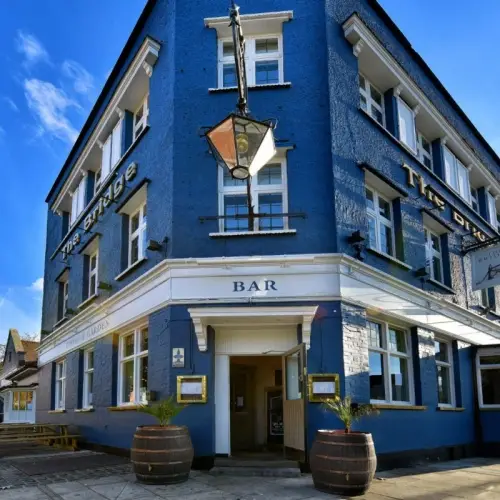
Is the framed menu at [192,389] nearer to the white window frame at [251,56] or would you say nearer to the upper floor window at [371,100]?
the white window frame at [251,56]

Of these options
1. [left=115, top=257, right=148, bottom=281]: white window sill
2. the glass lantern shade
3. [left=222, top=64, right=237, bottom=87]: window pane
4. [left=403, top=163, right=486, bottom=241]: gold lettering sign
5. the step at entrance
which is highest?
[left=222, top=64, right=237, bottom=87]: window pane

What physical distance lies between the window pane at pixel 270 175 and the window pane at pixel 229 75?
2.10 meters

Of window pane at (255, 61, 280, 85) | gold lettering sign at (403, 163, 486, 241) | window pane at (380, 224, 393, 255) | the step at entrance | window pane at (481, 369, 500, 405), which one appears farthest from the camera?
window pane at (481, 369, 500, 405)

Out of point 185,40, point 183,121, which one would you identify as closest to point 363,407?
point 183,121

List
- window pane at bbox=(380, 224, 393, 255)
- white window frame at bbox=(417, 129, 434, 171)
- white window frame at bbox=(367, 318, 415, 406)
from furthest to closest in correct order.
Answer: white window frame at bbox=(417, 129, 434, 171) → window pane at bbox=(380, 224, 393, 255) → white window frame at bbox=(367, 318, 415, 406)

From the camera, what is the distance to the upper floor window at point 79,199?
1955 cm

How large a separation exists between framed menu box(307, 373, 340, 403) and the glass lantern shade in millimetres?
4005

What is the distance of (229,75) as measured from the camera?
12781 millimetres

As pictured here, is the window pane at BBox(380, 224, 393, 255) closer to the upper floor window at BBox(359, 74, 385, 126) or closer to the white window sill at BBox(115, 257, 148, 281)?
the upper floor window at BBox(359, 74, 385, 126)

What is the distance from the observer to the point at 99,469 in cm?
1101

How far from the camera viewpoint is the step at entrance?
9.89 metres

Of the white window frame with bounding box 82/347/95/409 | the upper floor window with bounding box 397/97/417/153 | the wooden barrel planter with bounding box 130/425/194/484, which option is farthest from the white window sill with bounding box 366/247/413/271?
the white window frame with bounding box 82/347/95/409

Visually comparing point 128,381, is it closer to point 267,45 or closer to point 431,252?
point 267,45

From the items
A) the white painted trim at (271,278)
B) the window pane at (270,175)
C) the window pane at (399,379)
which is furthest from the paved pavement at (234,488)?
the window pane at (270,175)
